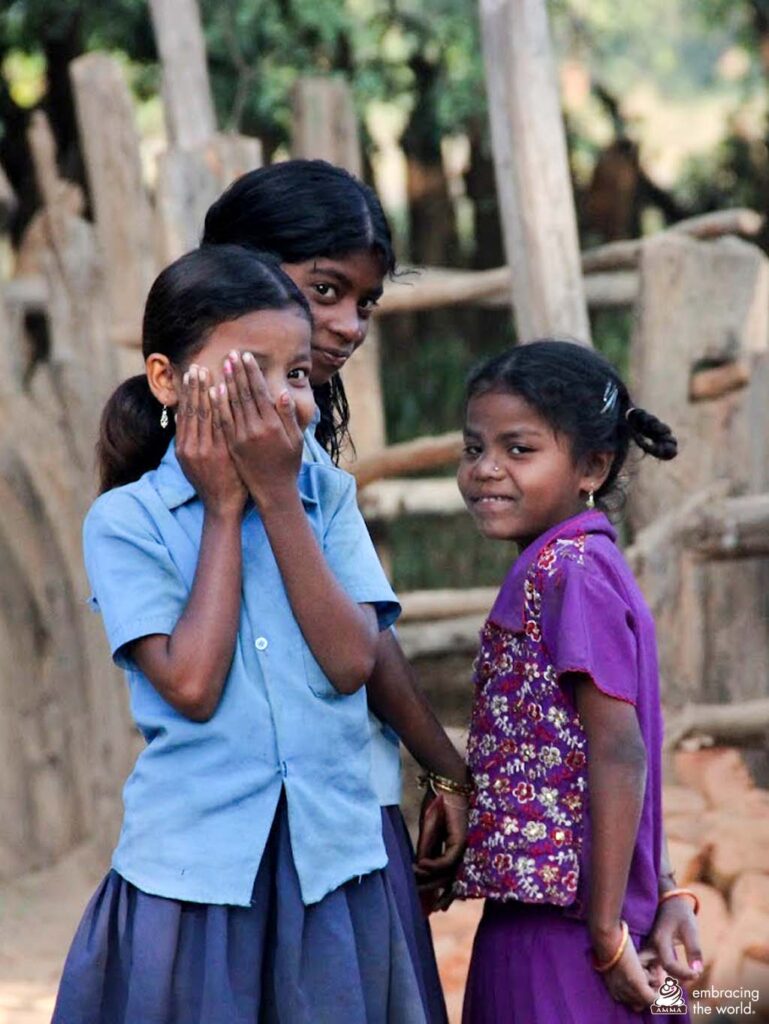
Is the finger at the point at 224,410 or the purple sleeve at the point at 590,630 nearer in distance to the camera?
the finger at the point at 224,410

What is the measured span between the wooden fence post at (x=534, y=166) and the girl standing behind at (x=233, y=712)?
2371 mm

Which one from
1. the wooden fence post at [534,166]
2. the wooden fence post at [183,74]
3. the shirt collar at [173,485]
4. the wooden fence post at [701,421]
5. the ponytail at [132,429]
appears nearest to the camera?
the shirt collar at [173,485]

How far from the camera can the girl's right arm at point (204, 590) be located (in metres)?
1.95

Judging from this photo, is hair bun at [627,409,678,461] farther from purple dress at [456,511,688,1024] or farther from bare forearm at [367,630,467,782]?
bare forearm at [367,630,467,782]

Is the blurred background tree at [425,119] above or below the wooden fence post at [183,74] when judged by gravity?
below

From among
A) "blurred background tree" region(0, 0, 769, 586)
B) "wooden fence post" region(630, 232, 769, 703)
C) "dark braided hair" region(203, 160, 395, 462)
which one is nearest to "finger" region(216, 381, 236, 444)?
"dark braided hair" region(203, 160, 395, 462)

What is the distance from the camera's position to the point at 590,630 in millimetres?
2260

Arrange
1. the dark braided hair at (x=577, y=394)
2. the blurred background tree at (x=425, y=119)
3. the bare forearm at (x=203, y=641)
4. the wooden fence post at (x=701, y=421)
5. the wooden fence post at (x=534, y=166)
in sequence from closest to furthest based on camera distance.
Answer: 1. the bare forearm at (x=203, y=641)
2. the dark braided hair at (x=577, y=394)
3. the wooden fence post at (x=534, y=166)
4. the wooden fence post at (x=701, y=421)
5. the blurred background tree at (x=425, y=119)

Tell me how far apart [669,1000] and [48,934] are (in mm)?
3348

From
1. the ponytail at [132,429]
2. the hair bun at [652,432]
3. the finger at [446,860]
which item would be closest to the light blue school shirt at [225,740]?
the ponytail at [132,429]

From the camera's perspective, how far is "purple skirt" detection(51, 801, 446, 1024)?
1980mm

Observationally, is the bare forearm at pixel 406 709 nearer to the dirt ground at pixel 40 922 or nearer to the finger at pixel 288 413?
the finger at pixel 288 413

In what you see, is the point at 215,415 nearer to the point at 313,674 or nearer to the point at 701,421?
the point at 313,674

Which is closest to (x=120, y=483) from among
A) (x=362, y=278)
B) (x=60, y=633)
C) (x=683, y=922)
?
(x=362, y=278)
